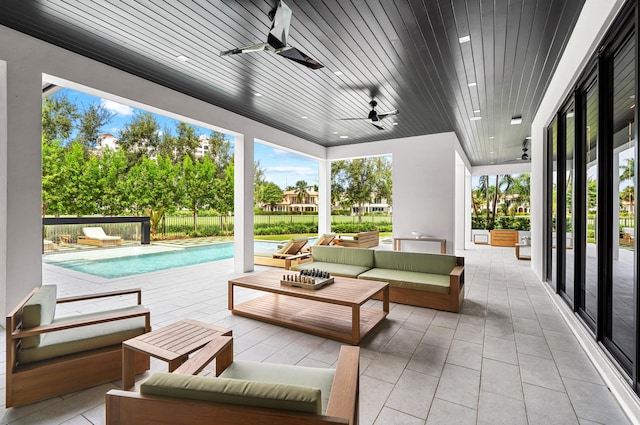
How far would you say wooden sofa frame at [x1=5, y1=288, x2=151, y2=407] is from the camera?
203 centimetres

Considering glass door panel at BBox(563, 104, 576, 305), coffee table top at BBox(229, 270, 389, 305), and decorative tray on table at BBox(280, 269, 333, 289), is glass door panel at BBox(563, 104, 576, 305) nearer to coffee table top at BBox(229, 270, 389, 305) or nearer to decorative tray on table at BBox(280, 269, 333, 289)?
coffee table top at BBox(229, 270, 389, 305)

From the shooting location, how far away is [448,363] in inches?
107

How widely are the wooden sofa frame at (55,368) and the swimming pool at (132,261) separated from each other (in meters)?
4.84

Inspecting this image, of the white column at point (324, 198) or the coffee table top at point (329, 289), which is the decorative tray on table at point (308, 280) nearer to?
the coffee table top at point (329, 289)

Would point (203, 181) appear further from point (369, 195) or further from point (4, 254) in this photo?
point (4, 254)

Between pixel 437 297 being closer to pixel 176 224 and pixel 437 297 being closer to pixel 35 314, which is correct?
pixel 35 314

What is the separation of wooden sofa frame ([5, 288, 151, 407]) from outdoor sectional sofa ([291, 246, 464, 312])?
276cm

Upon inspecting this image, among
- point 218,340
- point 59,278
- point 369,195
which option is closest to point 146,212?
point 59,278

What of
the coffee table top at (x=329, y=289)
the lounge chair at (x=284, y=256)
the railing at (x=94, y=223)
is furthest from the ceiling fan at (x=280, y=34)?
the railing at (x=94, y=223)

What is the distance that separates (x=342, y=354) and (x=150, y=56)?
4506 mm

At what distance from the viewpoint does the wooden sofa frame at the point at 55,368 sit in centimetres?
203

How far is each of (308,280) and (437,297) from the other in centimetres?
185

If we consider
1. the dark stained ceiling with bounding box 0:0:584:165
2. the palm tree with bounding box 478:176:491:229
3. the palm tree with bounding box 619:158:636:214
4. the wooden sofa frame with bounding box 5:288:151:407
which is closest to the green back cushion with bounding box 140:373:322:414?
the wooden sofa frame with bounding box 5:288:151:407

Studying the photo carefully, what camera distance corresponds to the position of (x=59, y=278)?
6.20 meters
